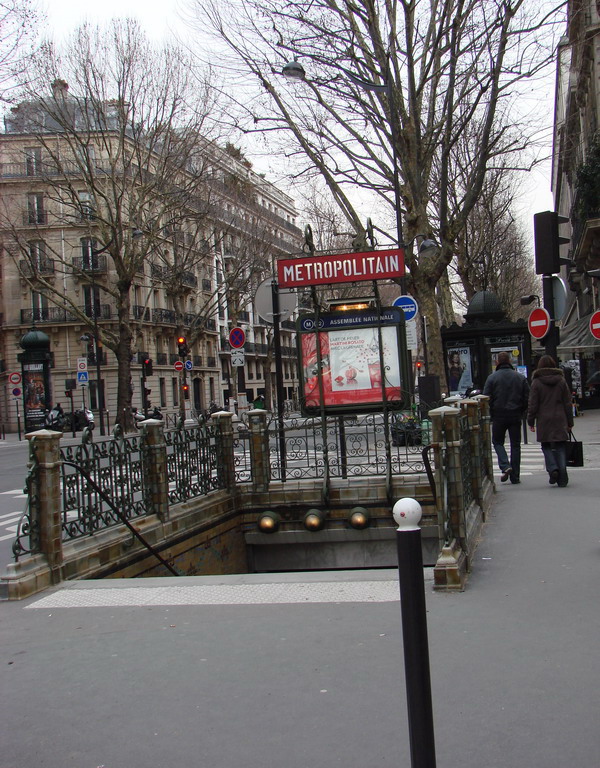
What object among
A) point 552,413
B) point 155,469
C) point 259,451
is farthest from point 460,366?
point 155,469

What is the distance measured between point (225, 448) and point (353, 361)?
2.21 metres

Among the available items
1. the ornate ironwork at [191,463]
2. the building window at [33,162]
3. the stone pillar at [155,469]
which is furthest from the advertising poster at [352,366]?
the building window at [33,162]

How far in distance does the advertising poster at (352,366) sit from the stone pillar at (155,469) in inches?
119

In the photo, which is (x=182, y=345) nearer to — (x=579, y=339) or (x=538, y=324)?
(x=579, y=339)

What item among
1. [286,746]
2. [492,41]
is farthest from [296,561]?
[492,41]

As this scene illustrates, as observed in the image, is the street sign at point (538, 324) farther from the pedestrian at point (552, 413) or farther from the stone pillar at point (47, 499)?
the stone pillar at point (47, 499)

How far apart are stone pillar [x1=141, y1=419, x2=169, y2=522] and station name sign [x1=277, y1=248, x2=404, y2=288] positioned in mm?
2774

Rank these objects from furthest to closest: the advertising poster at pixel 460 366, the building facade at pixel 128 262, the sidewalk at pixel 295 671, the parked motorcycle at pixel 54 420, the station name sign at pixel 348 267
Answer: the parked motorcycle at pixel 54 420 < the building facade at pixel 128 262 < the advertising poster at pixel 460 366 < the station name sign at pixel 348 267 < the sidewalk at pixel 295 671

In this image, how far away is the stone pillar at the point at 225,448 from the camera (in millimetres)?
11125

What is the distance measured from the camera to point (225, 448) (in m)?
11.2

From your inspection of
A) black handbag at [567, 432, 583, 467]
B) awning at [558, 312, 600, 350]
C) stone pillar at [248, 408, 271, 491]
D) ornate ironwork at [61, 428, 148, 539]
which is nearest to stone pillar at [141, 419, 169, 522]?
ornate ironwork at [61, 428, 148, 539]

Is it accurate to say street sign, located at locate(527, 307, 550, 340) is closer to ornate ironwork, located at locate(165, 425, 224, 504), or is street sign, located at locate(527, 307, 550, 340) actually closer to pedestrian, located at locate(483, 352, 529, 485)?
pedestrian, located at locate(483, 352, 529, 485)

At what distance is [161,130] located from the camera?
96.1 feet

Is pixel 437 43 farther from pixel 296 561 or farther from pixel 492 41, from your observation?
pixel 296 561
